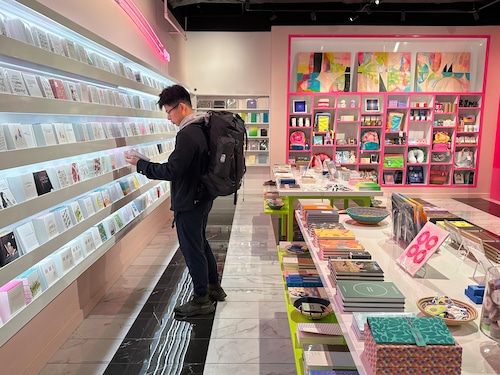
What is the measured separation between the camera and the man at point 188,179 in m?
2.85

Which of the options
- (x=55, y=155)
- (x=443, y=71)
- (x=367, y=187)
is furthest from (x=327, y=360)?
(x=443, y=71)

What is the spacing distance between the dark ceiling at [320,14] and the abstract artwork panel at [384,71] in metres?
0.67

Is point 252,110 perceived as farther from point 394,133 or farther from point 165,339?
point 165,339

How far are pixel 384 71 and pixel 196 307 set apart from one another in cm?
679

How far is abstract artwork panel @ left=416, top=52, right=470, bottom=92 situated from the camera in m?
8.13

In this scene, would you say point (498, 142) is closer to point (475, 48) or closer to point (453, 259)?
point (475, 48)

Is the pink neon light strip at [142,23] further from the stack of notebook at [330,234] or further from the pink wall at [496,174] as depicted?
the pink wall at [496,174]

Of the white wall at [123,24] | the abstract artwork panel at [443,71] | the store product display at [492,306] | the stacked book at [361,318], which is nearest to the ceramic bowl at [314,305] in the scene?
the stacked book at [361,318]

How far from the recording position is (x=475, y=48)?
816 centimetres

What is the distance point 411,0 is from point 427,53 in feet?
3.84

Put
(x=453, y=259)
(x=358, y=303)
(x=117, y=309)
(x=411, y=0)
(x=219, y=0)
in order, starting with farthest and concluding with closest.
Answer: (x=411, y=0) < (x=219, y=0) < (x=117, y=309) < (x=453, y=259) < (x=358, y=303)

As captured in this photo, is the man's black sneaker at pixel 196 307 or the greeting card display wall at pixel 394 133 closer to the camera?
the man's black sneaker at pixel 196 307

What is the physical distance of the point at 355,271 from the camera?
5.53ft

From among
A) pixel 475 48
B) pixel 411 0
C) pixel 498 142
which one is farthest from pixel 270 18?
pixel 498 142
